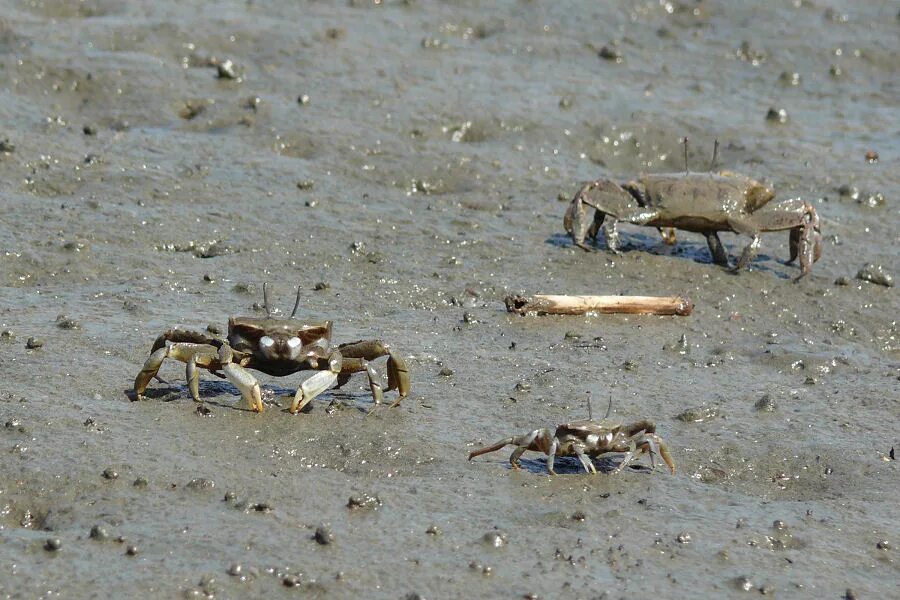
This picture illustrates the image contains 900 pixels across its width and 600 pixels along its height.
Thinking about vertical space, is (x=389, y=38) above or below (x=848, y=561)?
above

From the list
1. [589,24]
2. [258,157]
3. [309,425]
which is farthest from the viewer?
[589,24]

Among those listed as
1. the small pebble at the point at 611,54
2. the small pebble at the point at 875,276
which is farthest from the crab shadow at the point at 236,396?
the small pebble at the point at 611,54

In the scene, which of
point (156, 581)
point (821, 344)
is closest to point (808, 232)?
point (821, 344)

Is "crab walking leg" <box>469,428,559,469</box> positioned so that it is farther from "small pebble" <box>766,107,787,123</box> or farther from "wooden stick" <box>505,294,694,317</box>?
"small pebble" <box>766,107,787,123</box>

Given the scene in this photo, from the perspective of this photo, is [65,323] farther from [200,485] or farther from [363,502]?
[363,502]

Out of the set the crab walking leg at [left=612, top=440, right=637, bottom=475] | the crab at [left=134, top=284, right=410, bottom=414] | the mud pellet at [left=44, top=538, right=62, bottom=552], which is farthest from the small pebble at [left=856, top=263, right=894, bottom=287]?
the mud pellet at [left=44, top=538, right=62, bottom=552]

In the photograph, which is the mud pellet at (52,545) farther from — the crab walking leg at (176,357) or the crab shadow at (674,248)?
the crab shadow at (674,248)

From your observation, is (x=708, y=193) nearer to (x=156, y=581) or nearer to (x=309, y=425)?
(x=309, y=425)

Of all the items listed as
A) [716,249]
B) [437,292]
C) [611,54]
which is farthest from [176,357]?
[611,54]
